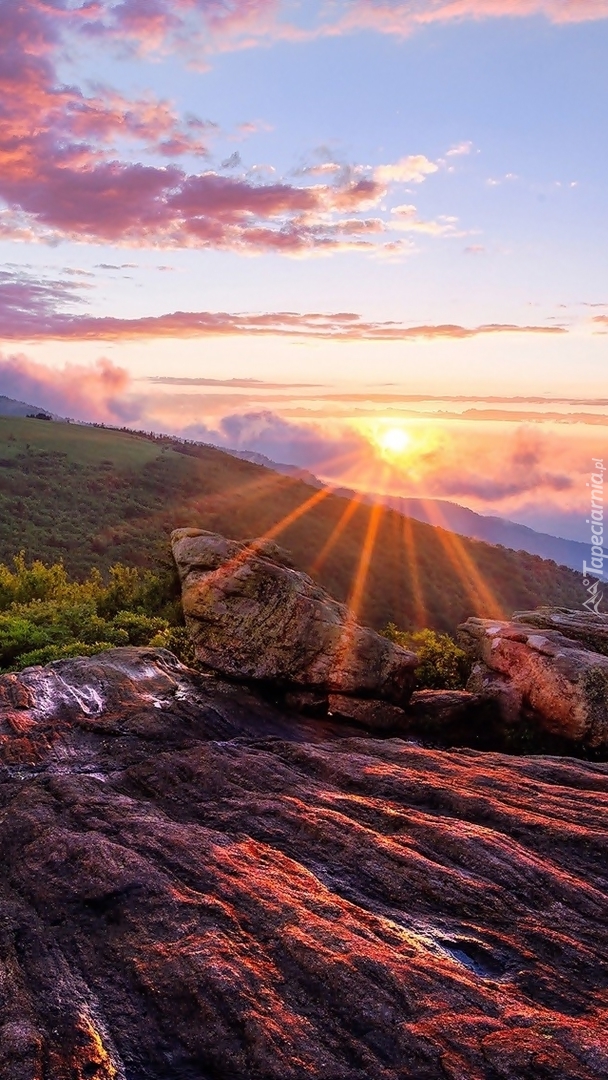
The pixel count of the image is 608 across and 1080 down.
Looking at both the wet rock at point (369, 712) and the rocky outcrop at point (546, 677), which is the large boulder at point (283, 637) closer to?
the wet rock at point (369, 712)

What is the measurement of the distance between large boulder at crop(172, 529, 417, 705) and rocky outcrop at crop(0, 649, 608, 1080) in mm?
2990

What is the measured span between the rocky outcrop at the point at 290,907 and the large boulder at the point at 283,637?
2.99 metres

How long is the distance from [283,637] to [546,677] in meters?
8.22

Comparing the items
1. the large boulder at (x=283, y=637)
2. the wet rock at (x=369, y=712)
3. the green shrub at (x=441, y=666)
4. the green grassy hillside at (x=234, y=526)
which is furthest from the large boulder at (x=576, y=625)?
the green grassy hillside at (x=234, y=526)

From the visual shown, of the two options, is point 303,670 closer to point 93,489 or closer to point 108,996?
point 108,996

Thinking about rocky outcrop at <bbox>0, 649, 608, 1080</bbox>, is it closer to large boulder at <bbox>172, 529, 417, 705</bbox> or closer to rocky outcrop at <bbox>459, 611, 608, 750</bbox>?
rocky outcrop at <bbox>459, 611, 608, 750</bbox>

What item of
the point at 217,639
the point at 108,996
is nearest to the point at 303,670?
the point at 217,639

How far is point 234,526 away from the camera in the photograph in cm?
11481

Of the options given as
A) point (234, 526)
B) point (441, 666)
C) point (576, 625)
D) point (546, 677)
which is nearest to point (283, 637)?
point (441, 666)

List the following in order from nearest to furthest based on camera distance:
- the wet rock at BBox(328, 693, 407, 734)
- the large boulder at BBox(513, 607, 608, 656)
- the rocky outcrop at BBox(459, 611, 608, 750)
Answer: the rocky outcrop at BBox(459, 611, 608, 750) < the wet rock at BBox(328, 693, 407, 734) < the large boulder at BBox(513, 607, 608, 656)

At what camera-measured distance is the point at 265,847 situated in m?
15.3

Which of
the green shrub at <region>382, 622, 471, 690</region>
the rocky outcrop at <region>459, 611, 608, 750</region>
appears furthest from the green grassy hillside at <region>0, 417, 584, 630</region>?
the rocky outcrop at <region>459, 611, 608, 750</region>

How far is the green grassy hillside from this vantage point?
303 ft

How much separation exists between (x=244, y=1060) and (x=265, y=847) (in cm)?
485
